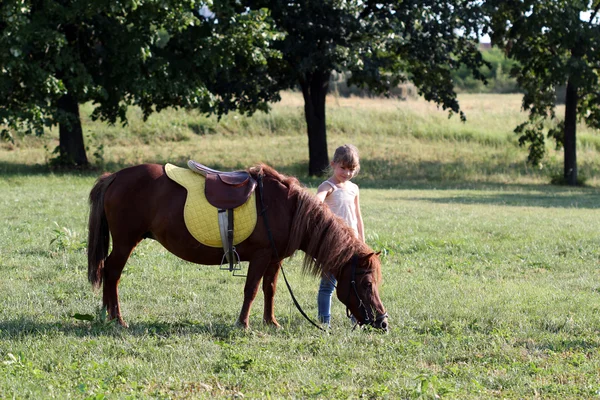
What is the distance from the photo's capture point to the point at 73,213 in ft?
45.2

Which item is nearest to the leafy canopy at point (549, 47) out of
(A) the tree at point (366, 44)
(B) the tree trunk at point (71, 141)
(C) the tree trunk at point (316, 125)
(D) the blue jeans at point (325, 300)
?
(A) the tree at point (366, 44)

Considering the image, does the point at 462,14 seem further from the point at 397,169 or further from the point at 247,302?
the point at 247,302

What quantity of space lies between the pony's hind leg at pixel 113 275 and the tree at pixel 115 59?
14396 millimetres

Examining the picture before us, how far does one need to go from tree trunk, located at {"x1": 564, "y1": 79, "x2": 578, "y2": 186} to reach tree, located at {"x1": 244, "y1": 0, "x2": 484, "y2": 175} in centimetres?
338

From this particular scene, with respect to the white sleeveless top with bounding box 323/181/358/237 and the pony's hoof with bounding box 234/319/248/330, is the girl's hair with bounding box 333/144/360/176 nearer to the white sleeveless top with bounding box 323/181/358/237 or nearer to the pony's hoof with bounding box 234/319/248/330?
the white sleeveless top with bounding box 323/181/358/237

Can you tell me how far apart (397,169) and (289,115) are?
954cm

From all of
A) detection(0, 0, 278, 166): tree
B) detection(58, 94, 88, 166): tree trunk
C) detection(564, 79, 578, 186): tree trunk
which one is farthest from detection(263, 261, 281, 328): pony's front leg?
detection(564, 79, 578, 186): tree trunk

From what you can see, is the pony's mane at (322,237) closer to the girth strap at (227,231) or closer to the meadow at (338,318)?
the girth strap at (227,231)

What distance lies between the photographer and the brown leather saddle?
252 inches

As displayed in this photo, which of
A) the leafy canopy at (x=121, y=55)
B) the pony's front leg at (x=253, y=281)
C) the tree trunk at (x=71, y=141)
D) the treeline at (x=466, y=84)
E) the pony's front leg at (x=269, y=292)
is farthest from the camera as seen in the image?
the treeline at (x=466, y=84)

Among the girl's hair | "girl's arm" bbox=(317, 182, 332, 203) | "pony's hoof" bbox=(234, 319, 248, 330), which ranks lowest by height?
"pony's hoof" bbox=(234, 319, 248, 330)

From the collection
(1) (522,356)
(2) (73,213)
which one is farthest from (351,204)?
(2) (73,213)

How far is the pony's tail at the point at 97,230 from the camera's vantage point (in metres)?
6.82

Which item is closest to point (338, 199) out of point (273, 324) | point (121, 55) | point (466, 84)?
point (273, 324)
